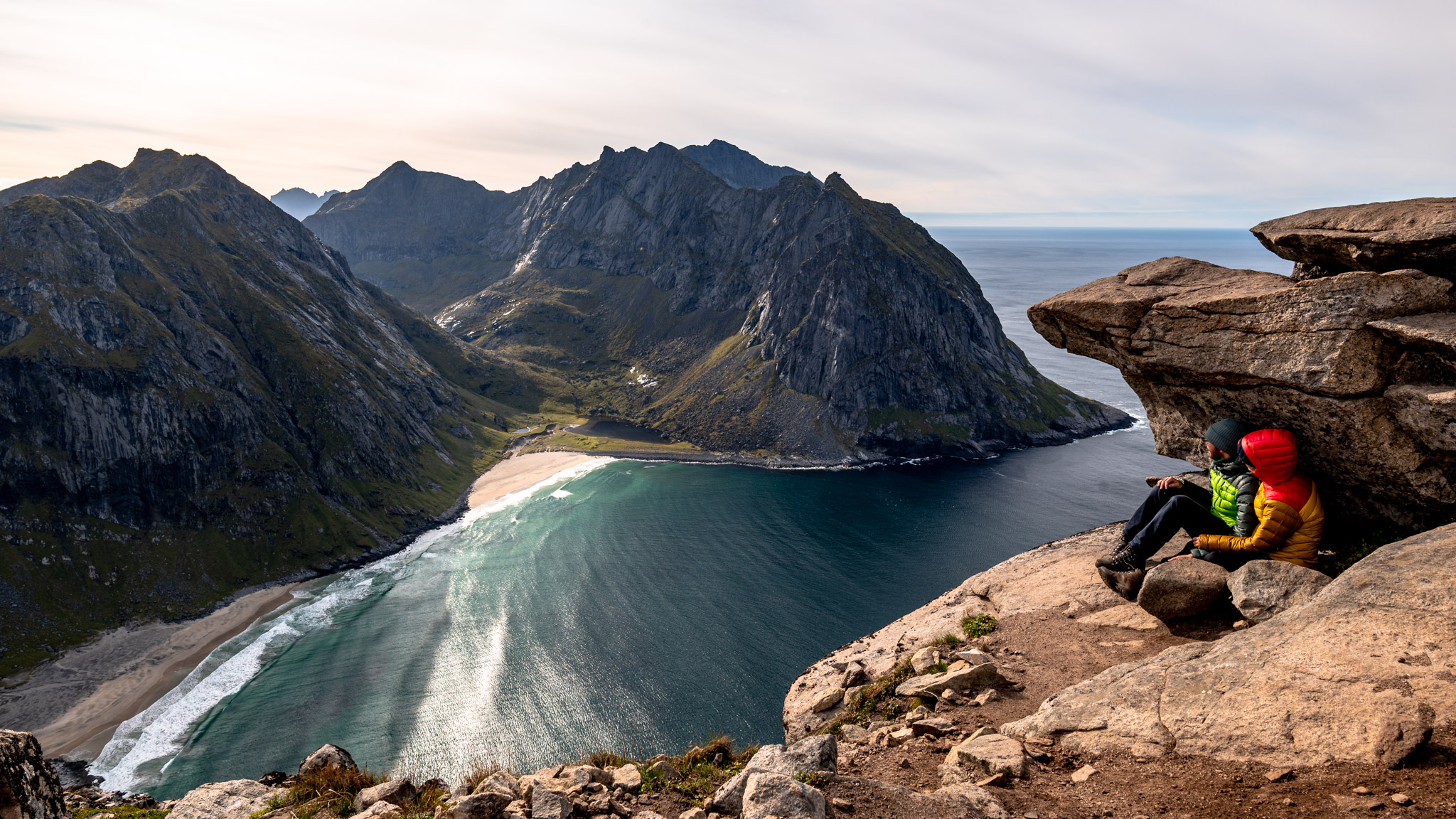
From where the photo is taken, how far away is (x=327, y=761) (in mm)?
19016

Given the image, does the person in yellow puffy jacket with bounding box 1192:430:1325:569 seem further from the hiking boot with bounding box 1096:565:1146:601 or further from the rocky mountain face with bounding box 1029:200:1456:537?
the hiking boot with bounding box 1096:565:1146:601

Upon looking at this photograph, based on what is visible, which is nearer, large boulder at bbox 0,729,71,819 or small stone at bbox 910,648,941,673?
large boulder at bbox 0,729,71,819

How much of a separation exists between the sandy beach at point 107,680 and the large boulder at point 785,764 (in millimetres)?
96708

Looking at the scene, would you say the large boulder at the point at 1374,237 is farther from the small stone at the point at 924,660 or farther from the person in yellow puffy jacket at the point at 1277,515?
the small stone at the point at 924,660

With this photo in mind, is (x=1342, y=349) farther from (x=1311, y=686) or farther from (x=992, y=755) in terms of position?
(x=992, y=755)

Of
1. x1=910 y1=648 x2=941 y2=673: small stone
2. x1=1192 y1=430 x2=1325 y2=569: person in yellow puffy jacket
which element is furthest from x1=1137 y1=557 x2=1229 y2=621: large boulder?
x1=910 y1=648 x2=941 y2=673: small stone

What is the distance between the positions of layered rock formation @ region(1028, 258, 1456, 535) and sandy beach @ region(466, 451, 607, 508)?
149m

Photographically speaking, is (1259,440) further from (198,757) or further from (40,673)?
(40,673)

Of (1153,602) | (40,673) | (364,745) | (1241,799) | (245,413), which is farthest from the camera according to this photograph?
(245,413)

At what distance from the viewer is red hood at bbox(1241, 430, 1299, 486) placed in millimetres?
16484

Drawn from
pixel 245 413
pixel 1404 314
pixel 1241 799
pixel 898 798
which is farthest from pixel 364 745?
pixel 245 413

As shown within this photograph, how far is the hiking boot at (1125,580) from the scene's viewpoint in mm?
18062

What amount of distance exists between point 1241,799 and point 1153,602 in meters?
7.10

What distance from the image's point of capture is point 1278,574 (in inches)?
585
